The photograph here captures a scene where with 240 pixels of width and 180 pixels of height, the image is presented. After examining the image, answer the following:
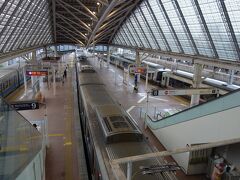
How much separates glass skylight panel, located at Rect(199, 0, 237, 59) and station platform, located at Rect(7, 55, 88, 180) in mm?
10488

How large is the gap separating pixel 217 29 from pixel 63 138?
37.7ft

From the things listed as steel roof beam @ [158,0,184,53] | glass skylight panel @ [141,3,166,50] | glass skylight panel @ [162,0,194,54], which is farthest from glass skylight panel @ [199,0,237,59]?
glass skylight panel @ [141,3,166,50]

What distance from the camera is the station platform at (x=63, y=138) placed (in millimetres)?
9039

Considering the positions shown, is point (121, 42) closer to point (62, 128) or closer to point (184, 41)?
point (184, 41)

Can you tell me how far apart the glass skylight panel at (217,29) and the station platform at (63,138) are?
34.4ft

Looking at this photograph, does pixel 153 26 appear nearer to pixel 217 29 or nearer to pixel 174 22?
pixel 174 22

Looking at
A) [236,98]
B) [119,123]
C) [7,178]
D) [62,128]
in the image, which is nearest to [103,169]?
[119,123]

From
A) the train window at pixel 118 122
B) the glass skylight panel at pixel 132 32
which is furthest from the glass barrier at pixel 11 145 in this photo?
the glass skylight panel at pixel 132 32

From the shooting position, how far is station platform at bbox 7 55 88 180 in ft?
29.7

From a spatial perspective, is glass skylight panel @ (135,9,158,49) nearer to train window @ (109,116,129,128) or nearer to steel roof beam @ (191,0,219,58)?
A: steel roof beam @ (191,0,219,58)

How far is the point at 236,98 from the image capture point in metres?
6.18

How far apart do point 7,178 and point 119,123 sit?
474 centimetres

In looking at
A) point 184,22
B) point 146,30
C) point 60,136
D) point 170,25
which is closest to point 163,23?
point 170,25

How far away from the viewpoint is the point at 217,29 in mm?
14320
